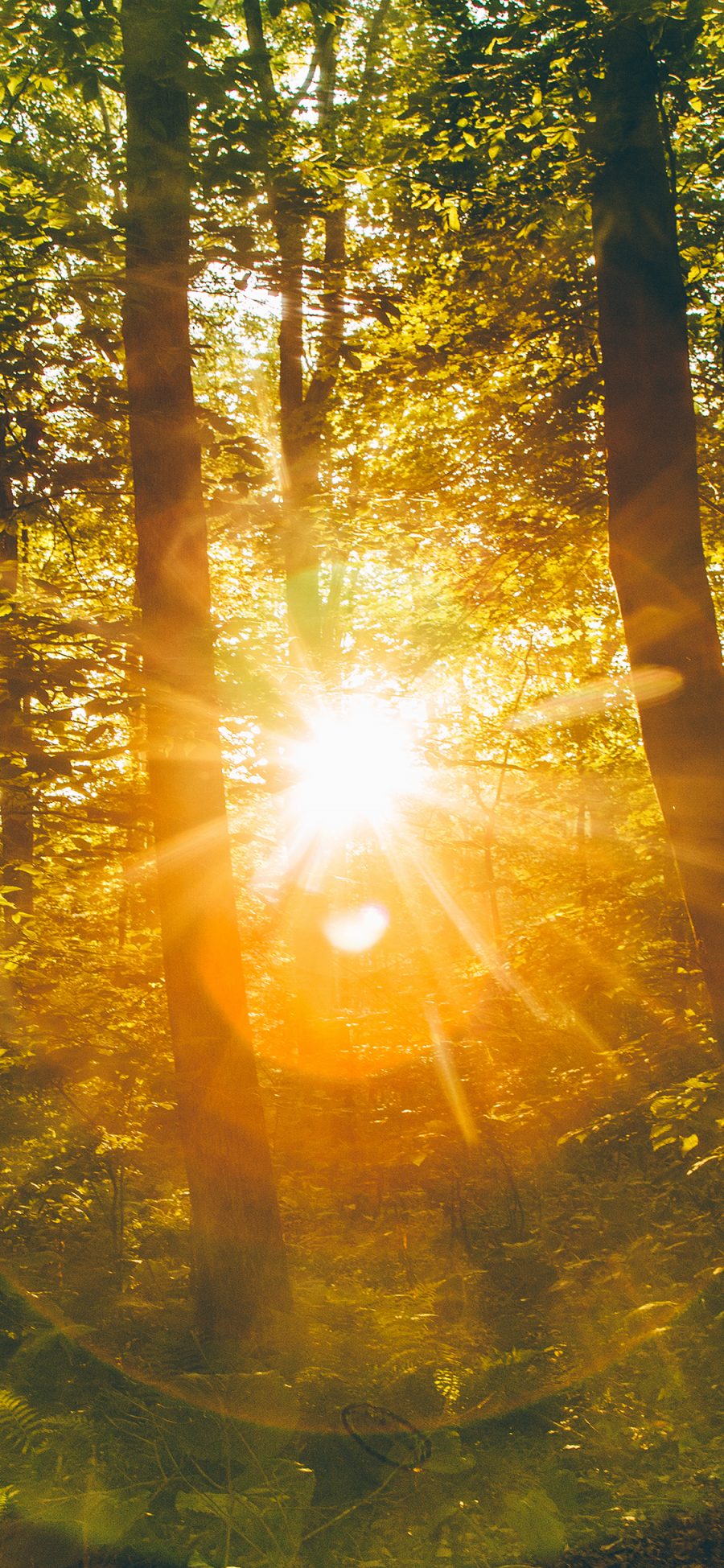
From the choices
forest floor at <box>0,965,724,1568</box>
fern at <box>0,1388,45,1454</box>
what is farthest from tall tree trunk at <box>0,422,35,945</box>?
fern at <box>0,1388,45,1454</box>

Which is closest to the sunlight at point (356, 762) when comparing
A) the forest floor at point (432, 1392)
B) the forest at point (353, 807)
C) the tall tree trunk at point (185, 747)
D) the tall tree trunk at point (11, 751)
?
the forest at point (353, 807)

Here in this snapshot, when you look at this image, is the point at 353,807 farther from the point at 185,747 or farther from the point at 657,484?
the point at 657,484

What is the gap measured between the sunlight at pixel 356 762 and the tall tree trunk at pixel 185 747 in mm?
1037

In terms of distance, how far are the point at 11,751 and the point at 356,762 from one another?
3778 mm

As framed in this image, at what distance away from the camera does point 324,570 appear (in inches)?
655

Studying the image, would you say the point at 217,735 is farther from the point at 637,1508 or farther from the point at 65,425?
the point at 637,1508

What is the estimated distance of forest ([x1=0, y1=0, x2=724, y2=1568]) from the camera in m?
5.28

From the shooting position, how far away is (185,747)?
6770 millimetres

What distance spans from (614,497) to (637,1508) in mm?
5914

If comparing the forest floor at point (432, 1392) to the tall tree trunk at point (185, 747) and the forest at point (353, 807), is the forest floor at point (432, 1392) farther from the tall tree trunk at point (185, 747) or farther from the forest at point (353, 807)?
the tall tree trunk at point (185, 747)

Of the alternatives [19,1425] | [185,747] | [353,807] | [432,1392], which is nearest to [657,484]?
[185,747]

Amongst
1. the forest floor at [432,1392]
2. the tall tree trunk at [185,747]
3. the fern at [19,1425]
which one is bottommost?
the forest floor at [432,1392]

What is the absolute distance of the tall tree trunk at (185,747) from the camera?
6434mm

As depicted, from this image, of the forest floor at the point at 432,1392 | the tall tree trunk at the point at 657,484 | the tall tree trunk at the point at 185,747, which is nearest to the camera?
the forest floor at the point at 432,1392
